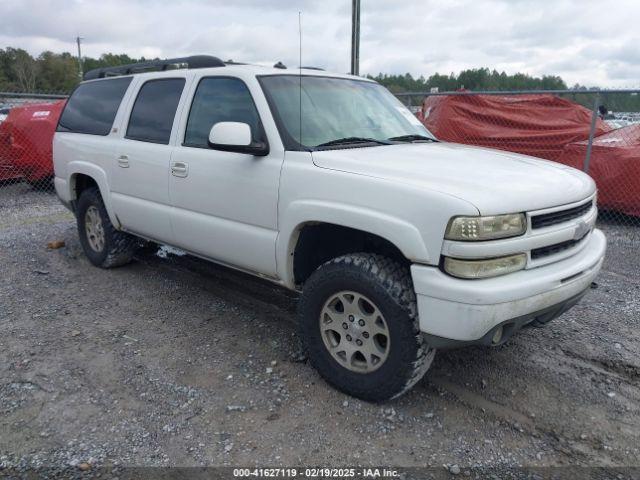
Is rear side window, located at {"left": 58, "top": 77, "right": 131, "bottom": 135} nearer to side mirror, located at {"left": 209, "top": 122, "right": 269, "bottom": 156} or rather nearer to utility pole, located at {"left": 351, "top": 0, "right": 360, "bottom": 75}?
side mirror, located at {"left": 209, "top": 122, "right": 269, "bottom": 156}

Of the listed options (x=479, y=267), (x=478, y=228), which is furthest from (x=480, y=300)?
(x=478, y=228)

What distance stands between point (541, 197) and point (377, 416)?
4.94 ft

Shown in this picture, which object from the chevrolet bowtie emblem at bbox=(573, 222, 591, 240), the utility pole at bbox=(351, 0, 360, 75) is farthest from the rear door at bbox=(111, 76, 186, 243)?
the utility pole at bbox=(351, 0, 360, 75)

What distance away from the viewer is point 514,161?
341 centimetres

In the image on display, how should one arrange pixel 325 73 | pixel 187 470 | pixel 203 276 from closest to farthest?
pixel 187 470 → pixel 325 73 → pixel 203 276

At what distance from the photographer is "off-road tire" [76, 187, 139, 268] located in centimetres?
529

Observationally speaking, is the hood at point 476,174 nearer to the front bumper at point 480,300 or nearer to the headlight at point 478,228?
the headlight at point 478,228

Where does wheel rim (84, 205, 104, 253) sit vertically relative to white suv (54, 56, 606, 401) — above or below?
below

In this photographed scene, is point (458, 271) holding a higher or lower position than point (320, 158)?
lower

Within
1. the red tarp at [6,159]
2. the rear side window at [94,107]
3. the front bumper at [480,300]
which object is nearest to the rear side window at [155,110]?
the rear side window at [94,107]

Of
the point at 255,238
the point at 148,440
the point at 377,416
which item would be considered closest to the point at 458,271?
the point at 377,416

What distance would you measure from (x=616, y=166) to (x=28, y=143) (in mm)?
9578

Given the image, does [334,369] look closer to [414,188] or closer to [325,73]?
[414,188]

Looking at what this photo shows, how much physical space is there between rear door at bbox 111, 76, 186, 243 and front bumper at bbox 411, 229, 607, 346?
2.45 m
